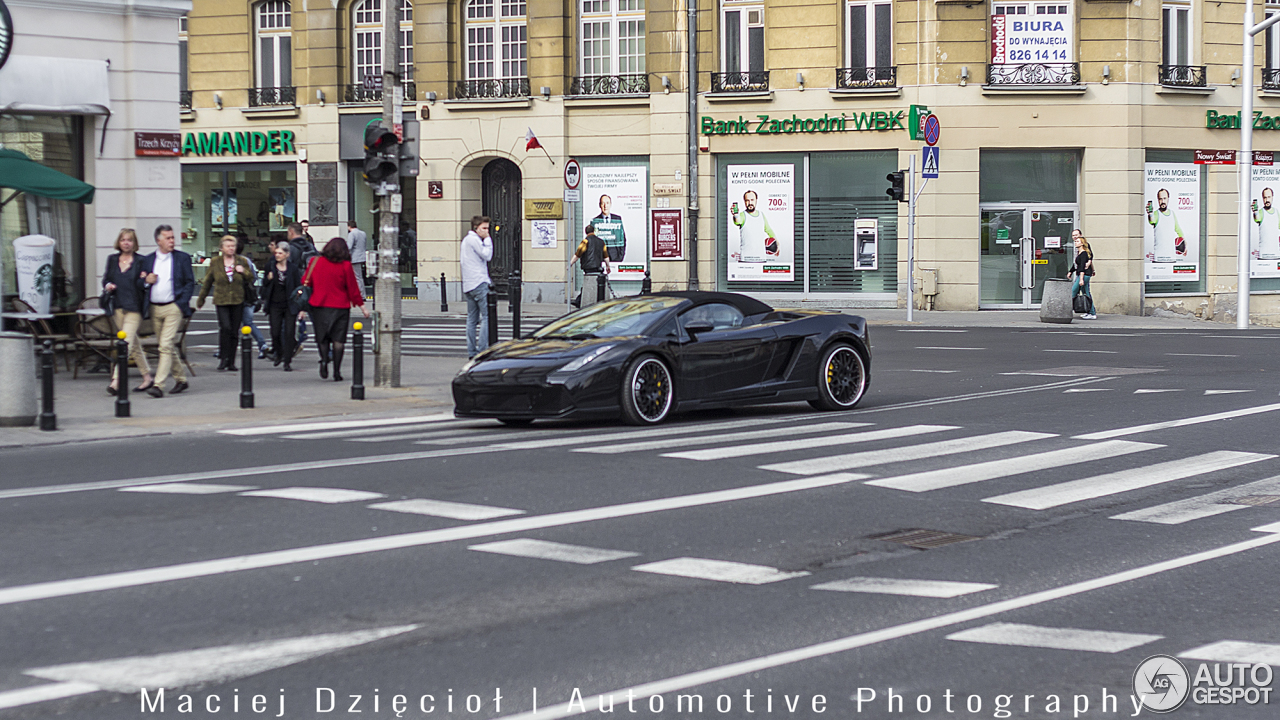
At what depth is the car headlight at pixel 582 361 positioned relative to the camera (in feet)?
40.9

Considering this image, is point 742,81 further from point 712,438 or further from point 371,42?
point 712,438

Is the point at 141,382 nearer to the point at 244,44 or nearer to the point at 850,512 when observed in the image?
the point at 850,512

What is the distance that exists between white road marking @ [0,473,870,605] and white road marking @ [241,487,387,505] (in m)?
1.21

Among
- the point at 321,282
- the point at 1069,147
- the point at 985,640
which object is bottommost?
the point at 985,640

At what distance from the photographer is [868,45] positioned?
33156 millimetres

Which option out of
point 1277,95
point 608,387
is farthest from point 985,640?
point 1277,95

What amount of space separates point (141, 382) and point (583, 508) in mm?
10210

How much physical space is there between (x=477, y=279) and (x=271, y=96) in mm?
21602

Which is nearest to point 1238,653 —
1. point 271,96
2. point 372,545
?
point 372,545

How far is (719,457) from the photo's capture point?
35.1 ft

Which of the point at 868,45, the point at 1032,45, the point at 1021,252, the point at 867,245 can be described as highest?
the point at 868,45

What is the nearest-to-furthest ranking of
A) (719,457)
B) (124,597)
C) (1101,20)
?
(124,597), (719,457), (1101,20)

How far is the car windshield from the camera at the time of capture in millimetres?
13148

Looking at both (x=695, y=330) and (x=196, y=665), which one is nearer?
(x=196, y=665)
